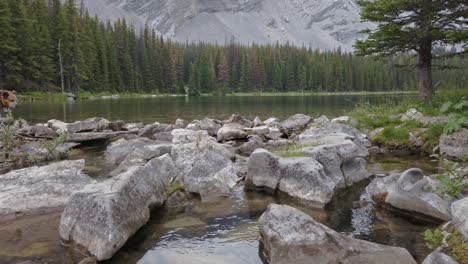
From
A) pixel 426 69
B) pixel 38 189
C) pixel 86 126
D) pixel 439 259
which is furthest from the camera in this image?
pixel 86 126

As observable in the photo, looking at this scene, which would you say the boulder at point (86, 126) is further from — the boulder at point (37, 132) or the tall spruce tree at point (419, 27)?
the tall spruce tree at point (419, 27)

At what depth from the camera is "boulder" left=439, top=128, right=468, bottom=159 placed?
1048cm

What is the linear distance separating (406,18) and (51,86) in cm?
5632

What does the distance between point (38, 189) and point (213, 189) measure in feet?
11.4

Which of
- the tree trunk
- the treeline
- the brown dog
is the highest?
the treeline

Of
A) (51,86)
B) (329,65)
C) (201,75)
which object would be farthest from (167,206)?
(329,65)

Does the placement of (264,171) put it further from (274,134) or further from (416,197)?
(274,134)

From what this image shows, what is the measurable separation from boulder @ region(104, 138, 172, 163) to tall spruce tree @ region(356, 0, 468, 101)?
34.5 ft

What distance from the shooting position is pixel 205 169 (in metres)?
8.50

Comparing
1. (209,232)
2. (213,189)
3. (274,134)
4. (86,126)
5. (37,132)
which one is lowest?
(209,232)

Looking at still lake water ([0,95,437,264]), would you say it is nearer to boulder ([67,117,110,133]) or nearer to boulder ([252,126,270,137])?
boulder ([252,126,270,137])

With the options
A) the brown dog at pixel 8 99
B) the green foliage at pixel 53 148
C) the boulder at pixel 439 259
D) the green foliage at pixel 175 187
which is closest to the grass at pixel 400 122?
the green foliage at pixel 175 187

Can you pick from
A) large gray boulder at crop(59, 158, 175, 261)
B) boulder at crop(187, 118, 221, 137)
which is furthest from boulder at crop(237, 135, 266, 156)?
large gray boulder at crop(59, 158, 175, 261)

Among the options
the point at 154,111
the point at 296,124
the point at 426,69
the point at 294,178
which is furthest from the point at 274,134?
the point at 154,111
